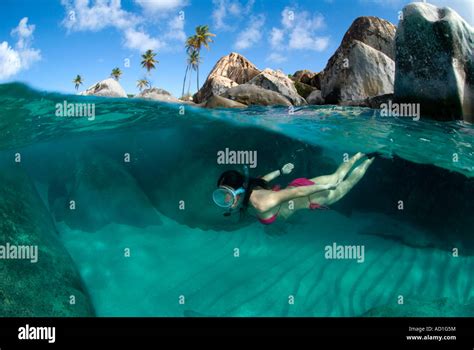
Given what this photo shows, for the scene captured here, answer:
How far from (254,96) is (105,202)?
919 cm

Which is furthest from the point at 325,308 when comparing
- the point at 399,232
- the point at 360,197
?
the point at 360,197

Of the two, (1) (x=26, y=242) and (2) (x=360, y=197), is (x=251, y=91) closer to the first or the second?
(2) (x=360, y=197)

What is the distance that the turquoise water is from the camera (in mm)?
6336

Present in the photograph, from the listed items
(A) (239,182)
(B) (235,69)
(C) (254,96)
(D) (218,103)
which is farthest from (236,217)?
(B) (235,69)

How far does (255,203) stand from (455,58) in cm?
688

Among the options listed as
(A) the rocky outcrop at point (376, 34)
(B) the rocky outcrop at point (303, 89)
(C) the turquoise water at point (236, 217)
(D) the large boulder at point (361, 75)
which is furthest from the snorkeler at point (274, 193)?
(B) the rocky outcrop at point (303, 89)

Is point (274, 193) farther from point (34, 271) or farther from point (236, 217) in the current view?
point (34, 271)

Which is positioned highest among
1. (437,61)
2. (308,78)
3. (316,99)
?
(308,78)

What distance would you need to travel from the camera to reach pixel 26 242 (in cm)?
577

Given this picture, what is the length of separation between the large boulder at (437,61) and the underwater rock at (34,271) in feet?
31.2

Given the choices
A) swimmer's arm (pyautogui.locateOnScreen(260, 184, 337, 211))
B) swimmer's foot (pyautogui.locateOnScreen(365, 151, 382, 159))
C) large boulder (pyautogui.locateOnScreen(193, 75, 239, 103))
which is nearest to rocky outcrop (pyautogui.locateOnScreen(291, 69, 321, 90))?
large boulder (pyautogui.locateOnScreen(193, 75, 239, 103))

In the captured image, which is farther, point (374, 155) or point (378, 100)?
point (378, 100)

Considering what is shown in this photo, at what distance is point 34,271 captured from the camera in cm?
529

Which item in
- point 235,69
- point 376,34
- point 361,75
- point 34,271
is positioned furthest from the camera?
point 235,69
